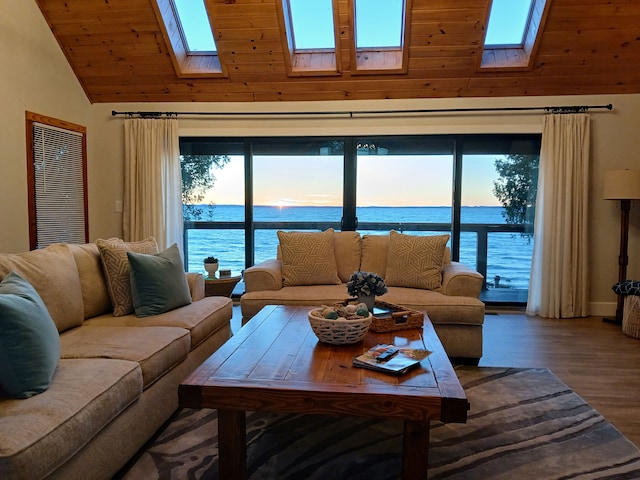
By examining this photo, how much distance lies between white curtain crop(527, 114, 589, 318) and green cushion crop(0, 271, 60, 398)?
4.48 m

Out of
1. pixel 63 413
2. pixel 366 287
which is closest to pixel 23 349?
pixel 63 413

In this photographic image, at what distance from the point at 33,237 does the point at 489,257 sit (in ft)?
15.6

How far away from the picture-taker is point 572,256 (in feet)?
15.1

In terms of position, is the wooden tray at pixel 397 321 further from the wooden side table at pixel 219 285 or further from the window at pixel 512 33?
the window at pixel 512 33

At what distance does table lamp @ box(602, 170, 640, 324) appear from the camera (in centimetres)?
424

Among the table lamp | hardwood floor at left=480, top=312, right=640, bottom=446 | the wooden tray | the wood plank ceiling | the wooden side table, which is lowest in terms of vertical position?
hardwood floor at left=480, top=312, right=640, bottom=446

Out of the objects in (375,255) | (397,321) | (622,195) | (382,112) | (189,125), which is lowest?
(397,321)

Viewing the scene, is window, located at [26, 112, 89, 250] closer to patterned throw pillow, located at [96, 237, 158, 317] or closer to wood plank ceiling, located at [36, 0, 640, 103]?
wood plank ceiling, located at [36, 0, 640, 103]

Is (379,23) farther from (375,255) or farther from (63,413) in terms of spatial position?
(63,413)

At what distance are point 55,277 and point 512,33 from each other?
4.56m

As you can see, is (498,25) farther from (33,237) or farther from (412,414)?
(33,237)

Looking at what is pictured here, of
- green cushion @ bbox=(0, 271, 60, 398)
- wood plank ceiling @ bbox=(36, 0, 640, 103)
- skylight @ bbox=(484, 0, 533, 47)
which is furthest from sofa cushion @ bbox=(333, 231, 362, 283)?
green cushion @ bbox=(0, 271, 60, 398)

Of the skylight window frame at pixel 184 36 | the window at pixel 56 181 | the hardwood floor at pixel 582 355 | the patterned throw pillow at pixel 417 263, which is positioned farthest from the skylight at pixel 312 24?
the hardwood floor at pixel 582 355

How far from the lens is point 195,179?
541cm
